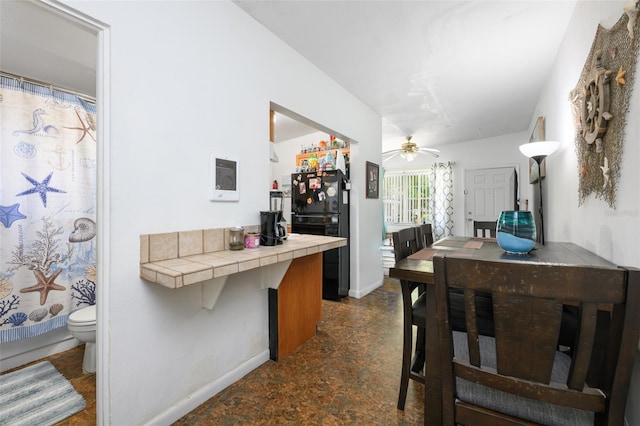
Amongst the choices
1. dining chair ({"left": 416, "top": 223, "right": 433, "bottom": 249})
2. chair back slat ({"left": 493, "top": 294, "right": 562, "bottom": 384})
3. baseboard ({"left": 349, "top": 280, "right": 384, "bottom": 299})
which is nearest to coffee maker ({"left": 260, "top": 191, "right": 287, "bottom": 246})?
dining chair ({"left": 416, "top": 223, "right": 433, "bottom": 249})

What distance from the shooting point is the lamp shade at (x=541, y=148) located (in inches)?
76.5

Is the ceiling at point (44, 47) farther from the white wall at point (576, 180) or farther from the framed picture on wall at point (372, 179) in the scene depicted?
the framed picture on wall at point (372, 179)

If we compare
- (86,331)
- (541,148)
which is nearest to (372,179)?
(541,148)

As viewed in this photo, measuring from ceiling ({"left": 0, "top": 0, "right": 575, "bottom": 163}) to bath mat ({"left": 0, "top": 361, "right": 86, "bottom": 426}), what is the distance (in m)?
1.99

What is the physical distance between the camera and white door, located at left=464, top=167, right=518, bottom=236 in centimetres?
478

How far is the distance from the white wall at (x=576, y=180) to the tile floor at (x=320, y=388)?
1052mm

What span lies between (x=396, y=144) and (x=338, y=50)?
3308 millimetres

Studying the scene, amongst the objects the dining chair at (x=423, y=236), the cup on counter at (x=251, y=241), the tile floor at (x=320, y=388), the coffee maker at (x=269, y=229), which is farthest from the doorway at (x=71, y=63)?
the dining chair at (x=423, y=236)

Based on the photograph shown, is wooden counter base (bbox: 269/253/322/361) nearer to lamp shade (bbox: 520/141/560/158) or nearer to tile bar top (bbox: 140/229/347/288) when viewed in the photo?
tile bar top (bbox: 140/229/347/288)

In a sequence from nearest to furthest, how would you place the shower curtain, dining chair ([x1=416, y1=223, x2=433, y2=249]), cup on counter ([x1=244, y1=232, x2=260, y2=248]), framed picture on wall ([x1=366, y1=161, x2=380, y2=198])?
cup on counter ([x1=244, y1=232, x2=260, y2=248]) → the shower curtain → dining chair ([x1=416, y1=223, x2=433, y2=249]) → framed picture on wall ([x1=366, y1=161, x2=380, y2=198])

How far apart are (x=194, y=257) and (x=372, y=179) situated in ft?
8.51

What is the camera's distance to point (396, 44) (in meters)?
2.14

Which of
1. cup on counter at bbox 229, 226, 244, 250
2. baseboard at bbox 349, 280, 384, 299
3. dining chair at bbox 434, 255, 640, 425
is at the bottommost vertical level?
baseboard at bbox 349, 280, 384, 299

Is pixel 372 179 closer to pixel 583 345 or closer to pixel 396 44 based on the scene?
pixel 396 44
